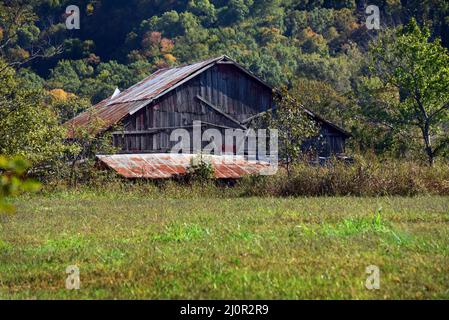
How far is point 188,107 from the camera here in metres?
38.7

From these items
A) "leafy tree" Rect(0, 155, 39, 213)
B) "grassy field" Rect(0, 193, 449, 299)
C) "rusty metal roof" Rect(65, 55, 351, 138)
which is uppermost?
"rusty metal roof" Rect(65, 55, 351, 138)

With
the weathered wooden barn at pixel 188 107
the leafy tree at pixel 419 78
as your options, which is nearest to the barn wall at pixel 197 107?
the weathered wooden barn at pixel 188 107

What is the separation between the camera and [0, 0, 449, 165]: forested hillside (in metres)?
69.4

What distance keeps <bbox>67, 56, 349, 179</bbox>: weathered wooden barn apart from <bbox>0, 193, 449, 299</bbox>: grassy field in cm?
1810

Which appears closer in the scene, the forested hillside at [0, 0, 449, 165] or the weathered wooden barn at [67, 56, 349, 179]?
the weathered wooden barn at [67, 56, 349, 179]

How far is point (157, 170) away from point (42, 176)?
4.85m

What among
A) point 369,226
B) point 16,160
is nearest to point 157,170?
point 369,226

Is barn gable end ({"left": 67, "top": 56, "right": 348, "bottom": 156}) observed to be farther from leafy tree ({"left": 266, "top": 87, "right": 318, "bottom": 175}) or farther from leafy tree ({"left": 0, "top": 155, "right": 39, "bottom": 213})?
leafy tree ({"left": 0, "top": 155, "right": 39, "bottom": 213})

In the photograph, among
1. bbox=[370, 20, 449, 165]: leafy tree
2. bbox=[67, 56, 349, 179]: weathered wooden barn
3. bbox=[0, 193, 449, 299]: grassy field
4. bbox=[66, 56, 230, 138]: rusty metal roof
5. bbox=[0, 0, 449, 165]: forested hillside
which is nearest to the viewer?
bbox=[0, 193, 449, 299]: grassy field

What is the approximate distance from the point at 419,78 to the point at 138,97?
14.1 meters

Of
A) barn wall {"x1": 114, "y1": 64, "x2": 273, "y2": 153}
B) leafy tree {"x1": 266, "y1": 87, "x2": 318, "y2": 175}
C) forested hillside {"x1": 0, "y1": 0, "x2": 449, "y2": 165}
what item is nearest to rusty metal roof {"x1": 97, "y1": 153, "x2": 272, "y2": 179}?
leafy tree {"x1": 266, "y1": 87, "x2": 318, "y2": 175}
